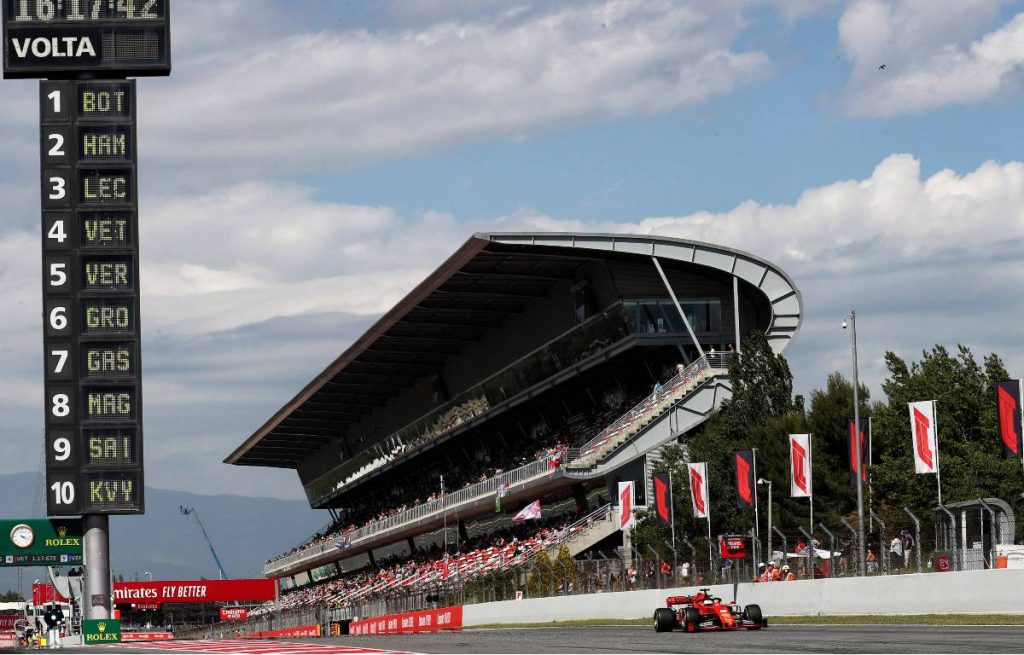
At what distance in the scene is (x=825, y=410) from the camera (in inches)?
2258

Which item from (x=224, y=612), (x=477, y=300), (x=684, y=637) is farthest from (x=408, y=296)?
(x=224, y=612)

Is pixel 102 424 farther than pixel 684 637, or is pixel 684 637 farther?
pixel 102 424

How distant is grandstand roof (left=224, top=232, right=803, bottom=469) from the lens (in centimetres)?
6331

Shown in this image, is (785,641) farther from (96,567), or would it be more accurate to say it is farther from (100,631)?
(96,567)

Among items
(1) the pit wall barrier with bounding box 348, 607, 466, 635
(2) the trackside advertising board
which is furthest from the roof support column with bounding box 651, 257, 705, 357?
(2) the trackside advertising board

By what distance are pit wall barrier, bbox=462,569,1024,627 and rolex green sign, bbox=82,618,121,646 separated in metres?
15.2

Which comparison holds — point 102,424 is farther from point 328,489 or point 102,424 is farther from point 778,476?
point 328,489

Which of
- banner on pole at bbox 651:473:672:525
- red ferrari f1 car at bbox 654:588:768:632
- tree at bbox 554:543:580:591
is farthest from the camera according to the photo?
tree at bbox 554:543:580:591

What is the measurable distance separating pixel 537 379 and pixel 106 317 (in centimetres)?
3824

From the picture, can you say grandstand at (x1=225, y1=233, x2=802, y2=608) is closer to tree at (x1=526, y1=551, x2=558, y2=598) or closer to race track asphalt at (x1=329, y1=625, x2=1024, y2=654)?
tree at (x1=526, y1=551, x2=558, y2=598)

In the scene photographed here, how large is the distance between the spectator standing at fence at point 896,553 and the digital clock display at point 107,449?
17.8 metres

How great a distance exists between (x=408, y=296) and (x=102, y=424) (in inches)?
1307

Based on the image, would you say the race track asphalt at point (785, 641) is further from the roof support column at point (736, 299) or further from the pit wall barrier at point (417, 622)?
the roof support column at point (736, 299)

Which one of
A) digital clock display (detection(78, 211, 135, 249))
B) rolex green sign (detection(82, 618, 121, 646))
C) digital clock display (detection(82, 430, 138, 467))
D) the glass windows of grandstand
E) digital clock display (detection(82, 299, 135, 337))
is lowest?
rolex green sign (detection(82, 618, 121, 646))
